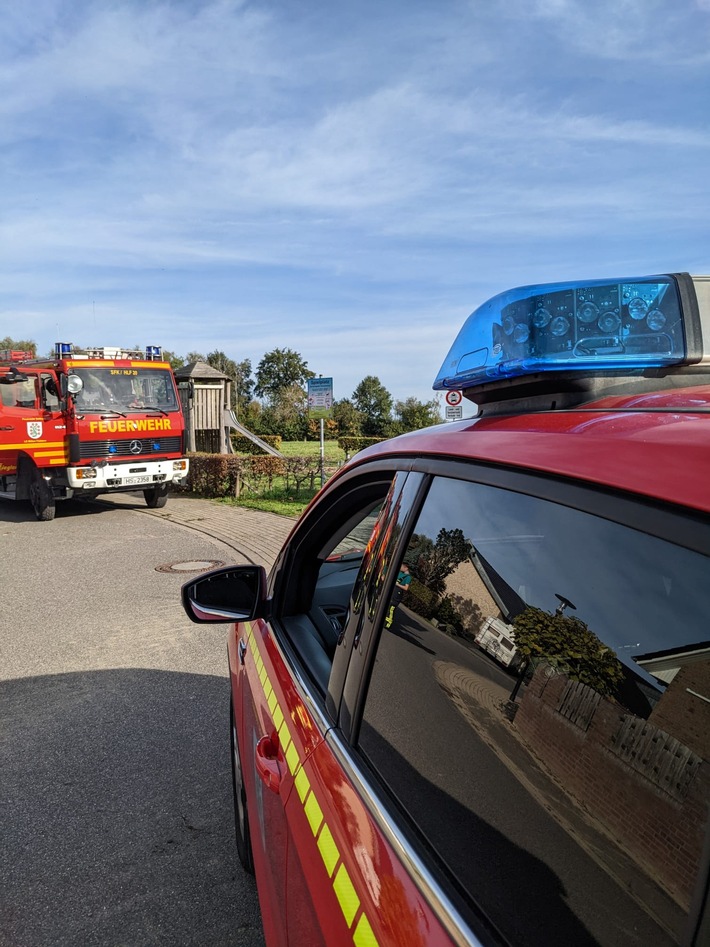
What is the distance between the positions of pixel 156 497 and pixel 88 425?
2.41 meters

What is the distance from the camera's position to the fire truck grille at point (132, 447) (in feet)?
40.9

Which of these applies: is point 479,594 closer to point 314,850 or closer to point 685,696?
point 685,696

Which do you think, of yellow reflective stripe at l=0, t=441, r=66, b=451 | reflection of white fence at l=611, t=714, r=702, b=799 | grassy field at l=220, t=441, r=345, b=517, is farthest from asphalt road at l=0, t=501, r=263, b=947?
grassy field at l=220, t=441, r=345, b=517

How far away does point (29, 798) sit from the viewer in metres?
3.54

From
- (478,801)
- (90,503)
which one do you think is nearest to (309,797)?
(478,801)

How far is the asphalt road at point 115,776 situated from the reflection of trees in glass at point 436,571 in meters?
1.96

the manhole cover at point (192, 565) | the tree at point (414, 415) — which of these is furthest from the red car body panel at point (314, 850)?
the tree at point (414, 415)

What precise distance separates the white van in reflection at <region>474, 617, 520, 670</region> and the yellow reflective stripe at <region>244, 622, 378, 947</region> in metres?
0.46

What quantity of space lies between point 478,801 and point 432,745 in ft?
0.54

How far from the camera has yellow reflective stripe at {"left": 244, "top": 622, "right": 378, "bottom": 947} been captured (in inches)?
44.3

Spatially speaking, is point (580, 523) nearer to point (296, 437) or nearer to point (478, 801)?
point (478, 801)

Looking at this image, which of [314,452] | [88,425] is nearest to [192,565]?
[88,425]

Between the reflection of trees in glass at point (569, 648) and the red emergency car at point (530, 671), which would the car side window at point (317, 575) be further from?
the reflection of trees in glass at point (569, 648)

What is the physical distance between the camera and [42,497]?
1284 centimetres
